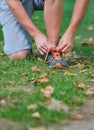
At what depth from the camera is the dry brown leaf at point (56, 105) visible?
2772 mm

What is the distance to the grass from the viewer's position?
2664mm

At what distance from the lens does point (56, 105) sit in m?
2.81

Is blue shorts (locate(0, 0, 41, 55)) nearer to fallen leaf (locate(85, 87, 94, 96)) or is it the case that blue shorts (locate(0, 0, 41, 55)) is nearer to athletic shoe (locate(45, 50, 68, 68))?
athletic shoe (locate(45, 50, 68, 68))

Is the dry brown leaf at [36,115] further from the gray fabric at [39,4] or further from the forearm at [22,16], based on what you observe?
the gray fabric at [39,4]

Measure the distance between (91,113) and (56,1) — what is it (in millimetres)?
1717

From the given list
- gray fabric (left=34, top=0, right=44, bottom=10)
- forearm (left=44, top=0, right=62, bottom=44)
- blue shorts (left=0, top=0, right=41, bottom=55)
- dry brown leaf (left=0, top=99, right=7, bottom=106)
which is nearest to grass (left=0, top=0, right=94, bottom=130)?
dry brown leaf (left=0, top=99, right=7, bottom=106)

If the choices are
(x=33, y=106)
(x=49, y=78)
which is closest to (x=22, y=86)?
(x=49, y=78)

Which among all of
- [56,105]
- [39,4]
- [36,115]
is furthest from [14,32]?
[36,115]

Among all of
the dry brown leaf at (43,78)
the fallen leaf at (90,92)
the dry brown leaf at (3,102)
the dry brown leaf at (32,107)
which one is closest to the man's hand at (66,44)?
the dry brown leaf at (43,78)

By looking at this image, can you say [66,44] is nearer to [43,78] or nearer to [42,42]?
[42,42]

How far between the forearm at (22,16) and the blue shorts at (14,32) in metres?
0.28

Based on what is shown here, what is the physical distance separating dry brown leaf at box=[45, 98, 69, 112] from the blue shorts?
5.58ft

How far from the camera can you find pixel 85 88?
3350 mm

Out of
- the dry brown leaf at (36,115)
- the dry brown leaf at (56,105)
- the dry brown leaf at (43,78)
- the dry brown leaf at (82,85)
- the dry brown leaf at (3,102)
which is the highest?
the dry brown leaf at (36,115)
